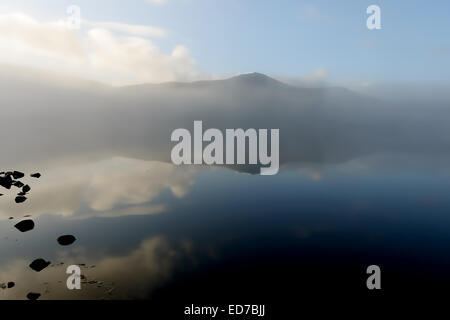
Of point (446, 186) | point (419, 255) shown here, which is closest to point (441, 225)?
point (419, 255)

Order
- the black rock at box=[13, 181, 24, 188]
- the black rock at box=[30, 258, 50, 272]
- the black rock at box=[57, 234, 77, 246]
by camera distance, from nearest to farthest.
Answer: the black rock at box=[30, 258, 50, 272] < the black rock at box=[57, 234, 77, 246] < the black rock at box=[13, 181, 24, 188]

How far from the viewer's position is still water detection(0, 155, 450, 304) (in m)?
19.8

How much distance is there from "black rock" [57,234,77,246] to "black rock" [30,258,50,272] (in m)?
3.10

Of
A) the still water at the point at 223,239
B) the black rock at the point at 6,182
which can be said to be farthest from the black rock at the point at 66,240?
the black rock at the point at 6,182

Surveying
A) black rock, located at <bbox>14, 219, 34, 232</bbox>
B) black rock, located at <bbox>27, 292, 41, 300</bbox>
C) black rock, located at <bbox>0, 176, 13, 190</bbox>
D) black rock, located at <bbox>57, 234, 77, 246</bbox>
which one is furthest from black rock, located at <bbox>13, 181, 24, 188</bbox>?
black rock, located at <bbox>27, 292, 41, 300</bbox>

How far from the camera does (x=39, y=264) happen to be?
21.0m

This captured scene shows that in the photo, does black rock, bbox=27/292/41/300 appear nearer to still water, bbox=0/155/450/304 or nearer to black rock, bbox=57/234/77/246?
still water, bbox=0/155/450/304

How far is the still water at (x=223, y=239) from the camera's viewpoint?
65.1 feet

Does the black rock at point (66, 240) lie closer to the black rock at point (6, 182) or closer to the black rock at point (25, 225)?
the black rock at point (25, 225)

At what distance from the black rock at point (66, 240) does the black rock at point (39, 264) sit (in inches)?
122

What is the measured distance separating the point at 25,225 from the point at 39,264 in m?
8.18

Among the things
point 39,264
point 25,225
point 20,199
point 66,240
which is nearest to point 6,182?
point 20,199

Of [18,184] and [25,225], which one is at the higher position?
[18,184]

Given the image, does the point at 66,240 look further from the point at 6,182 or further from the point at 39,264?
the point at 6,182
